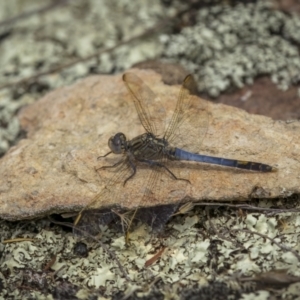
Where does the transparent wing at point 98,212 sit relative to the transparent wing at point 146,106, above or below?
below

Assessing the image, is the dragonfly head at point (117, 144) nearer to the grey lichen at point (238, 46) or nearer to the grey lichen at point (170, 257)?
the grey lichen at point (170, 257)

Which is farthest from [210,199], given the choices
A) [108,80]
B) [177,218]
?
[108,80]

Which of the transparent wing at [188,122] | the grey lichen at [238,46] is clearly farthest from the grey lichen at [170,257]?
the grey lichen at [238,46]

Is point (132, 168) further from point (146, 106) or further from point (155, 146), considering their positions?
point (146, 106)

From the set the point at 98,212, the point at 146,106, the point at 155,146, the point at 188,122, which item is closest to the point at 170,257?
the point at 98,212

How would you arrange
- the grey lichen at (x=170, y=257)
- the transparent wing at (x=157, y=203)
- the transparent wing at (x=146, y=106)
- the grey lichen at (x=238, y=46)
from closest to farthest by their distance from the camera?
the grey lichen at (x=170, y=257) < the transparent wing at (x=157, y=203) < the transparent wing at (x=146, y=106) < the grey lichen at (x=238, y=46)

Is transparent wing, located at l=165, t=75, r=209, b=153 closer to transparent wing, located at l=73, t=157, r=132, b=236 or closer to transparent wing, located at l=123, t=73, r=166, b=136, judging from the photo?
transparent wing, located at l=123, t=73, r=166, b=136

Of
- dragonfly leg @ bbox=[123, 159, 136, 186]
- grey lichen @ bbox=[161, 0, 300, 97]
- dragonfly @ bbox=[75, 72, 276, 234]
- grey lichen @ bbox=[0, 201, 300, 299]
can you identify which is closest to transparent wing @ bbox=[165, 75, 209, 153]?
dragonfly @ bbox=[75, 72, 276, 234]

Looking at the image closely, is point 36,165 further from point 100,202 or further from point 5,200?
point 100,202
